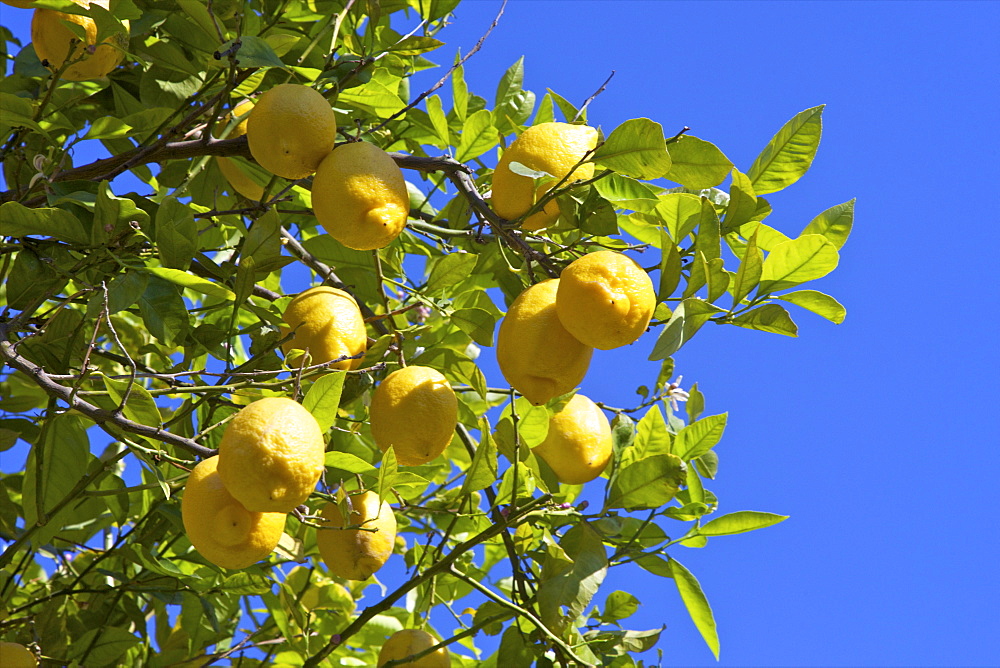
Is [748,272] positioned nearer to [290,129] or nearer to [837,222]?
[837,222]

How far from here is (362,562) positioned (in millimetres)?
1251

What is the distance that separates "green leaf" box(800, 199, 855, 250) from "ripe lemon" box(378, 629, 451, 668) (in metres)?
0.85

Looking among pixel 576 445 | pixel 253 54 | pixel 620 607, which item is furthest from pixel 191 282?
pixel 620 607

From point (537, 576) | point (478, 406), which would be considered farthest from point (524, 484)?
point (478, 406)

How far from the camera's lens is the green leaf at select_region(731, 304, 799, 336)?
1005 millimetres

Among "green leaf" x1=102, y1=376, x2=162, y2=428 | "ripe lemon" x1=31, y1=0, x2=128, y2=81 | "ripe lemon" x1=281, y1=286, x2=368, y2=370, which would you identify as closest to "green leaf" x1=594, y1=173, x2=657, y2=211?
"ripe lemon" x1=281, y1=286, x2=368, y2=370

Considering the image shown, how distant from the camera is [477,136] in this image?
4.89 ft

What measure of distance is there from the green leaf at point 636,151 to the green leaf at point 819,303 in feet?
0.79

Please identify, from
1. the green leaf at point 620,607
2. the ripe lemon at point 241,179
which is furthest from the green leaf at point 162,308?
the green leaf at point 620,607

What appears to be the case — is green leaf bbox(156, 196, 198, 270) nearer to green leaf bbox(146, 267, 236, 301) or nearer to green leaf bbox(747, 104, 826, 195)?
green leaf bbox(146, 267, 236, 301)

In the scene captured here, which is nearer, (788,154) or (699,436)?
(788,154)

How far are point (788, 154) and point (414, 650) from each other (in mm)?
929

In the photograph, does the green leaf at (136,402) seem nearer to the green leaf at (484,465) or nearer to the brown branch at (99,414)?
the brown branch at (99,414)

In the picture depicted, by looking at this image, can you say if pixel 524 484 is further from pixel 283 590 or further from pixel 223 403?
pixel 283 590
